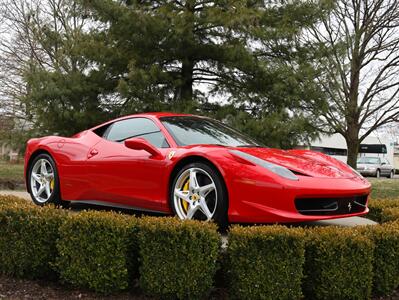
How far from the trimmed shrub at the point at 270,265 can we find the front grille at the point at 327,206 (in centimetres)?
60

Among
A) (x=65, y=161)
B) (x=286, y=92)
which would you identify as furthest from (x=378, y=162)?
(x=65, y=161)

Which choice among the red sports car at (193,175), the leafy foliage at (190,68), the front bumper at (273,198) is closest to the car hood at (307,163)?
the red sports car at (193,175)

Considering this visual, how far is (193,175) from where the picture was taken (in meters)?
4.25

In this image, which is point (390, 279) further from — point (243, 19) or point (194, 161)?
point (243, 19)

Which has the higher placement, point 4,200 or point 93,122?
point 93,122

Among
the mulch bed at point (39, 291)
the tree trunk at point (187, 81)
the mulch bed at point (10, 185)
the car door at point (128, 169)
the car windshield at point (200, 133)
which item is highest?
the tree trunk at point (187, 81)

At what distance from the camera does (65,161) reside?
5.54 metres

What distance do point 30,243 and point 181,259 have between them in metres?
1.43

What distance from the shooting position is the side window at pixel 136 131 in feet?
16.1

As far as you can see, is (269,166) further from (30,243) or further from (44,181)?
(44,181)

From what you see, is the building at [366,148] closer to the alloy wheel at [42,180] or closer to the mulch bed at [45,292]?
the alloy wheel at [42,180]

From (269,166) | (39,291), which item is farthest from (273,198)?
(39,291)

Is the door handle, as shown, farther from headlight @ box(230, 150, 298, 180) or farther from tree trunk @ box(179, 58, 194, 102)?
tree trunk @ box(179, 58, 194, 102)

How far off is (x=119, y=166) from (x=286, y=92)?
263 inches
